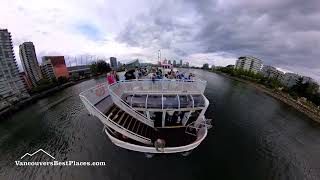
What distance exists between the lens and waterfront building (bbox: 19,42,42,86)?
263 feet

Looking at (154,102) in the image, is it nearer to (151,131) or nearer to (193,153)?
(151,131)

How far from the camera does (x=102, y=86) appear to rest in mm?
12188

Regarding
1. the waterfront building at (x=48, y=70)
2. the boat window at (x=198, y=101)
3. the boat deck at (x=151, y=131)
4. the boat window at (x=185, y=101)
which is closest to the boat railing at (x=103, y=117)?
the boat deck at (x=151, y=131)

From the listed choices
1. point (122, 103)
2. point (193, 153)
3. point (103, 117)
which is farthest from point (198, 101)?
point (103, 117)

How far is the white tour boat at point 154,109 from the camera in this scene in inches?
443

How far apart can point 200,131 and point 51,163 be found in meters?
16.8

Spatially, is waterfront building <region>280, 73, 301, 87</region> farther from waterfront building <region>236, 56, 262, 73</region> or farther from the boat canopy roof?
the boat canopy roof

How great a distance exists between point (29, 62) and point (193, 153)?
10411cm

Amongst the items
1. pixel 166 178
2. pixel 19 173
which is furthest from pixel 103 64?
pixel 166 178

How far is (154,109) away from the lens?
11688mm

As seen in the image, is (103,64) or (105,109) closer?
(105,109)

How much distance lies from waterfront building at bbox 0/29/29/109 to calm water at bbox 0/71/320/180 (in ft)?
60.2

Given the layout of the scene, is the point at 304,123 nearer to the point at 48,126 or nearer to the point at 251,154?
the point at 251,154

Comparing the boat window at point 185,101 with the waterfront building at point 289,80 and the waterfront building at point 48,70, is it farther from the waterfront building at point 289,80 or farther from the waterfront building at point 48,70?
the waterfront building at point 289,80
